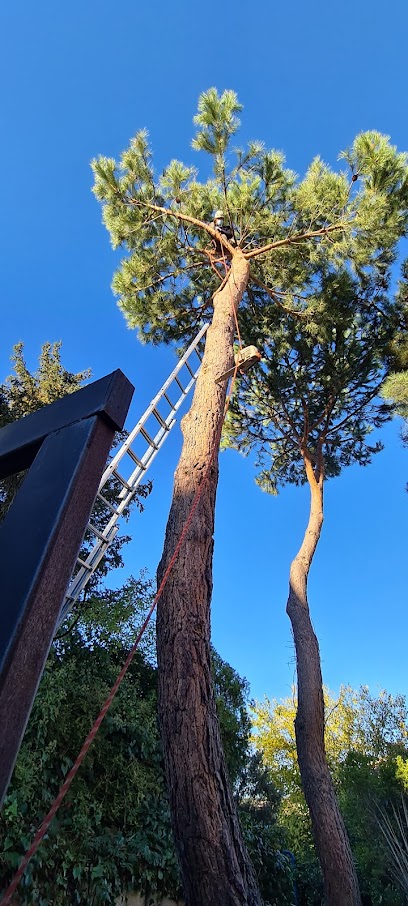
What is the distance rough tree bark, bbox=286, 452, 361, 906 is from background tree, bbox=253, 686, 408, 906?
4533 millimetres

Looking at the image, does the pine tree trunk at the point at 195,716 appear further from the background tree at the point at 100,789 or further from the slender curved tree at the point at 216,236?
the background tree at the point at 100,789

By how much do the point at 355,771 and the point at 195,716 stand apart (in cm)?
1051

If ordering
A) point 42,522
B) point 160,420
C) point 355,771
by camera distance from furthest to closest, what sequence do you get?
1. point 355,771
2. point 160,420
3. point 42,522

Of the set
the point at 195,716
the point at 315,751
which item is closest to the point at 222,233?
the point at 195,716

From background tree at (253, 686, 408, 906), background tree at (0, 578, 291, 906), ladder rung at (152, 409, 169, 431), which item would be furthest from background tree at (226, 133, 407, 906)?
background tree at (253, 686, 408, 906)

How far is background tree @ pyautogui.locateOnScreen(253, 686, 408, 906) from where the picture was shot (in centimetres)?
971

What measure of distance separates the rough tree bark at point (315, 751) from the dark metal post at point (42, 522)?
4.69 meters

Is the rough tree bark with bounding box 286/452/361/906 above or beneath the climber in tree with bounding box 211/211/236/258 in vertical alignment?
beneath

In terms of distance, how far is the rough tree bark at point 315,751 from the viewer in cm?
427

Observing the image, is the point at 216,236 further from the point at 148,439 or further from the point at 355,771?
the point at 355,771

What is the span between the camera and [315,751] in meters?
4.93

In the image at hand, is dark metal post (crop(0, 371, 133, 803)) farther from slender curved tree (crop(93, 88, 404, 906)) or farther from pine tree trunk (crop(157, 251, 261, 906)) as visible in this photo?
slender curved tree (crop(93, 88, 404, 906))

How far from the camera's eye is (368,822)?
1005 cm

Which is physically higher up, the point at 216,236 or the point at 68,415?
the point at 216,236
